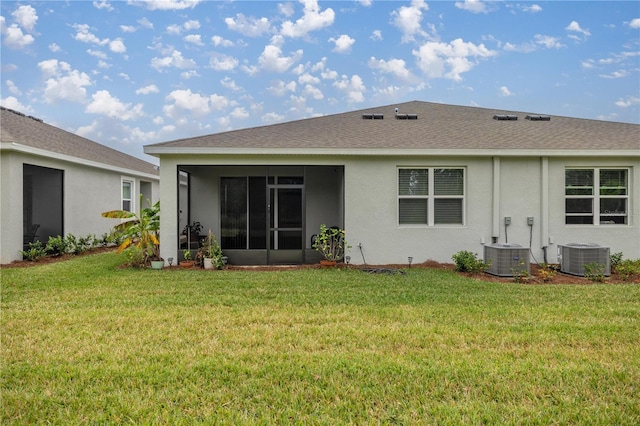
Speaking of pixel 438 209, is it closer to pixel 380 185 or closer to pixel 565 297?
pixel 380 185

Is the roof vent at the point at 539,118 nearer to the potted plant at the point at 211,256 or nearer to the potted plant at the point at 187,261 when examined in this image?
the potted plant at the point at 211,256

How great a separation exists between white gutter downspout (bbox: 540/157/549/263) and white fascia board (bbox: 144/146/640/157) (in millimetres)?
354

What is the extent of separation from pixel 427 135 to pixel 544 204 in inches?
149

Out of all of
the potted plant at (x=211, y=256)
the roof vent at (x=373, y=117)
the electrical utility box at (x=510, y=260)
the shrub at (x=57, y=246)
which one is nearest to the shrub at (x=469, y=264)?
the electrical utility box at (x=510, y=260)

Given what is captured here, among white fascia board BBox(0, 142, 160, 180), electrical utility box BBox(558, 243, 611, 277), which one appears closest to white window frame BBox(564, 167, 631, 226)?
electrical utility box BBox(558, 243, 611, 277)

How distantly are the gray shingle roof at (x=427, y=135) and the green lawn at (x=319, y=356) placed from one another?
4440 mm

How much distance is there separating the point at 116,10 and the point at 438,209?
1235cm

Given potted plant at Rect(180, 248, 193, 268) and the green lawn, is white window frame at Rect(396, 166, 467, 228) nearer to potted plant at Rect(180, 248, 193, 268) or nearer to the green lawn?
the green lawn

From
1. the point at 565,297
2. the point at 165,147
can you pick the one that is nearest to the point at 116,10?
the point at 165,147

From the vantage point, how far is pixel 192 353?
158 inches

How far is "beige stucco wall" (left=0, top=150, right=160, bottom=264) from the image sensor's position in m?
10.3

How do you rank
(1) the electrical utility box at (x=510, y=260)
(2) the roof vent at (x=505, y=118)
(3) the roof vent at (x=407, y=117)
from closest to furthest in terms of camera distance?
(1) the electrical utility box at (x=510, y=260)
(3) the roof vent at (x=407, y=117)
(2) the roof vent at (x=505, y=118)

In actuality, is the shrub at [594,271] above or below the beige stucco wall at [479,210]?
below

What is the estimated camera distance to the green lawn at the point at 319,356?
118 inches
